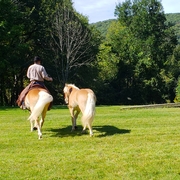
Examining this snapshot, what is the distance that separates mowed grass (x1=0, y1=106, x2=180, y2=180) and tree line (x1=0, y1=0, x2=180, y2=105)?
58.9 feet

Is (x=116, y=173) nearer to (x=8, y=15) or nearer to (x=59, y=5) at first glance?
(x=8, y=15)

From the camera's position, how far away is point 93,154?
6.71 meters

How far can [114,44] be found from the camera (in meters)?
43.7

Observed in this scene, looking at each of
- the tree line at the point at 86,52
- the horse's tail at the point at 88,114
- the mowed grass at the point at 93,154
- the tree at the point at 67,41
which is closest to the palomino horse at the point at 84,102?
the horse's tail at the point at 88,114

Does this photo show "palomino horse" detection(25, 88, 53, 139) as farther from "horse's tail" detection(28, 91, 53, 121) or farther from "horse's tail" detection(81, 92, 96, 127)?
"horse's tail" detection(81, 92, 96, 127)

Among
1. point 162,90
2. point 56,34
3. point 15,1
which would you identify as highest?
point 15,1

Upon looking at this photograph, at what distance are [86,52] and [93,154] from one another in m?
28.5

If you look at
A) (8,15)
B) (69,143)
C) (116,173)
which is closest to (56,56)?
(8,15)

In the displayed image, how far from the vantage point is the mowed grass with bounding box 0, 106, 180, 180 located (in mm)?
A: 5492

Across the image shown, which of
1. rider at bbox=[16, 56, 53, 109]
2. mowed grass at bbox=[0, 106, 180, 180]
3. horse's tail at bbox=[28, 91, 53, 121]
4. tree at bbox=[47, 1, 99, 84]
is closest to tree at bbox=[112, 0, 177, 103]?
tree at bbox=[47, 1, 99, 84]

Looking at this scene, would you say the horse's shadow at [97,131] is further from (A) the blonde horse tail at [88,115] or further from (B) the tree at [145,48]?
(B) the tree at [145,48]

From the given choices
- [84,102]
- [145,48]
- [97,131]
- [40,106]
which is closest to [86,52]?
[145,48]

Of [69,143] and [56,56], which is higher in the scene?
[56,56]

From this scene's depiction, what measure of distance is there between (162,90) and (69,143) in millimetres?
36434
